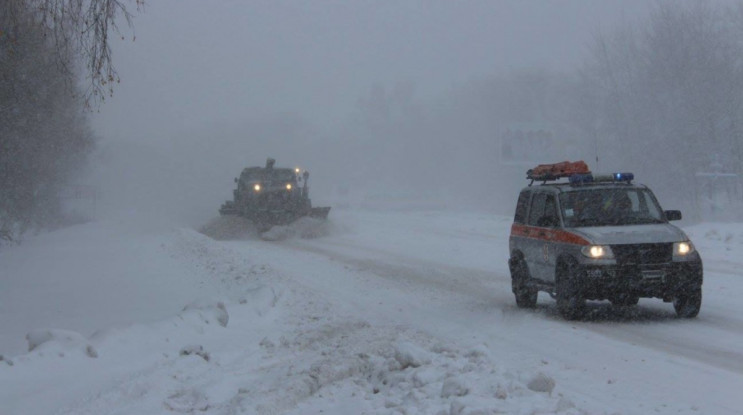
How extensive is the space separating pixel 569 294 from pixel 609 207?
151cm

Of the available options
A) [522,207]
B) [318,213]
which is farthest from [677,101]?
[522,207]

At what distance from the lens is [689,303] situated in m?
9.94

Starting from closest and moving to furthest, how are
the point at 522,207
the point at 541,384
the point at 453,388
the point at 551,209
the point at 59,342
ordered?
the point at 453,388 < the point at 541,384 < the point at 59,342 < the point at 551,209 < the point at 522,207

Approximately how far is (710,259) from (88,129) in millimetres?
34365

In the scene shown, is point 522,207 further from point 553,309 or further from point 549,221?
point 553,309

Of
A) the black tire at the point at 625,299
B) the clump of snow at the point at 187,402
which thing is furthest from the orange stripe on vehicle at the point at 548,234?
the clump of snow at the point at 187,402

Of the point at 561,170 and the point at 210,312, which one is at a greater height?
the point at 561,170

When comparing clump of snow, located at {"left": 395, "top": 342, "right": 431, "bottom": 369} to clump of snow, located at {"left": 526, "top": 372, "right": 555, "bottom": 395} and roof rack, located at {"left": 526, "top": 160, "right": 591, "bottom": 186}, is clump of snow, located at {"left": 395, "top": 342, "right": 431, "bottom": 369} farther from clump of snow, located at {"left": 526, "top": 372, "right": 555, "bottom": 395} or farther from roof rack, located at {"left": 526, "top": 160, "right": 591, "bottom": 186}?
roof rack, located at {"left": 526, "top": 160, "right": 591, "bottom": 186}

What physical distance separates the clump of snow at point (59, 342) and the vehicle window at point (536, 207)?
6.48 meters

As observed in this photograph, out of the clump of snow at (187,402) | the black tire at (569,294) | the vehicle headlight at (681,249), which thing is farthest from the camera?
the black tire at (569,294)

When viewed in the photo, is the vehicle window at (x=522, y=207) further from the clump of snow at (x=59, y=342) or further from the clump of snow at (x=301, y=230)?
the clump of snow at (x=301, y=230)

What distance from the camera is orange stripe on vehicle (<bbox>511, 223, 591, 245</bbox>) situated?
9977 millimetres

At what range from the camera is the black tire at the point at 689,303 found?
986 centimetres

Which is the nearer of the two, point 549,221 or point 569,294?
point 569,294
